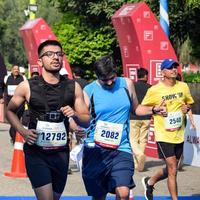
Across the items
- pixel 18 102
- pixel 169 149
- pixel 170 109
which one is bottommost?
pixel 169 149

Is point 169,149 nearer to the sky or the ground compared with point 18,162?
nearer to the sky

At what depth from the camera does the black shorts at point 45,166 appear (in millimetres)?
5848

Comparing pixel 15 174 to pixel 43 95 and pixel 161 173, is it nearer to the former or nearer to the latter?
pixel 161 173

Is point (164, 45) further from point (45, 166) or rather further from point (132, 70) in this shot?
point (45, 166)

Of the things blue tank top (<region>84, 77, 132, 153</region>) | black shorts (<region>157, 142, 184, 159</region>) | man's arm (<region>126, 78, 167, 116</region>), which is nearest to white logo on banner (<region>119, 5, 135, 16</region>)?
black shorts (<region>157, 142, 184, 159</region>)

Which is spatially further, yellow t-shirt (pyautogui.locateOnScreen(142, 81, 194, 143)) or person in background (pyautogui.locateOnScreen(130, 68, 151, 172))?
person in background (pyautogui.locateOnScreen(130, 68, 151, 172))

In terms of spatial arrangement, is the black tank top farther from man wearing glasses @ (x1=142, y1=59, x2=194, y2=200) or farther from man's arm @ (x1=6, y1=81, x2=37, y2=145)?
man wearing glasses @ (x1=142, y1=59, x2=194, y2=200)

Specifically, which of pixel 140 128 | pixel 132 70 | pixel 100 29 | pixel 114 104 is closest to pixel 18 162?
pixel 140 128

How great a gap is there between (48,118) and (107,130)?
975mm

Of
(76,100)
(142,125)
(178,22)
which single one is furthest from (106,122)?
(178,22)

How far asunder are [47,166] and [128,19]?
853 centimetres

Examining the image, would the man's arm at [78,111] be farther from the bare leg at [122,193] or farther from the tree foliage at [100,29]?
the tree foliage at [100,29]

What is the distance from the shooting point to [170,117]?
26.9ft

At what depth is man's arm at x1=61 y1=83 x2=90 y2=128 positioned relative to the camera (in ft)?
18.6
